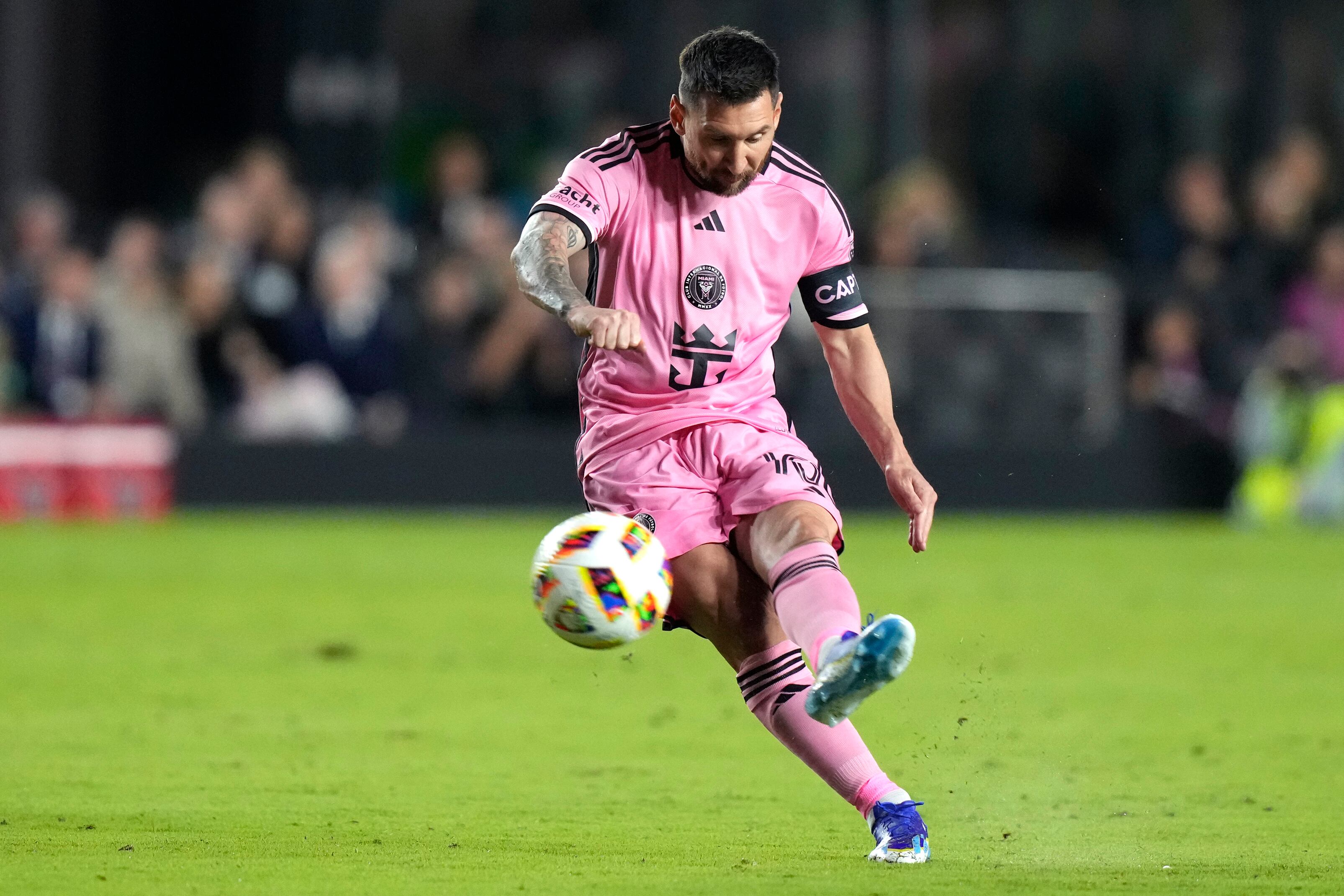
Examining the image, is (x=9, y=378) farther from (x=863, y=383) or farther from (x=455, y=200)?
(x=863, y=383)

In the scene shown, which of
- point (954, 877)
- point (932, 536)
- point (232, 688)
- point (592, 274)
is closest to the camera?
point (954, 877)

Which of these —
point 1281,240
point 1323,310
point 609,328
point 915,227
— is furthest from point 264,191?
point 609,328

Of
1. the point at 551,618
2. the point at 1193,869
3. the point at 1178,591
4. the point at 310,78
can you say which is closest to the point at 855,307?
the point at 551,618

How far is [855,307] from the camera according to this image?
5797mm

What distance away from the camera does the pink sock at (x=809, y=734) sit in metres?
5.43

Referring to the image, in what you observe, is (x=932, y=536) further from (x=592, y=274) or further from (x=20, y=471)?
(x=592, y=274)

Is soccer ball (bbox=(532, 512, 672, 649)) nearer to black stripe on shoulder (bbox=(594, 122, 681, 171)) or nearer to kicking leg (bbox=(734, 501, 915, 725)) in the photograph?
kicking leg (bbox=(734, 501, 915, 725))

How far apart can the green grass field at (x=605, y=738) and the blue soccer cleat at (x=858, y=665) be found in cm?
45

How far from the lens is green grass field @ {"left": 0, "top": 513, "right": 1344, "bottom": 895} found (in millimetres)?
5352

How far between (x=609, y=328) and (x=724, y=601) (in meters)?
1.04

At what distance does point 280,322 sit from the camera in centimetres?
1622

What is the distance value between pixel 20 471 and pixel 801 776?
11.3m

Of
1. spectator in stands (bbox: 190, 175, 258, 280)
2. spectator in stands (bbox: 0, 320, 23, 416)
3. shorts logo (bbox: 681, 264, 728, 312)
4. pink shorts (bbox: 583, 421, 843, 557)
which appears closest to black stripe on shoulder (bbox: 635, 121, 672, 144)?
shorts logo (bbox: 681, 264, 728, 312)

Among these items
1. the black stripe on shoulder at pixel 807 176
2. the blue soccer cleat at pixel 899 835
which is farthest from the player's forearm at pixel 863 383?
the blue soccer cleat at pixel 899 835
